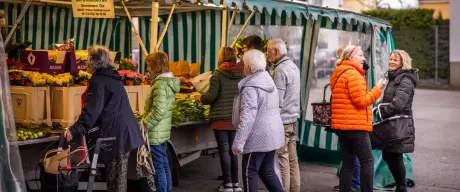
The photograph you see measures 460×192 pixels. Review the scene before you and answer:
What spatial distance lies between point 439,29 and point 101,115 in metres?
22.6

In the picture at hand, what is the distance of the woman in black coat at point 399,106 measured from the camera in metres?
8.00

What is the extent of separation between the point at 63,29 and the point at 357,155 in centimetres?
723

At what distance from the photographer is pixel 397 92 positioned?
8023 millimetres

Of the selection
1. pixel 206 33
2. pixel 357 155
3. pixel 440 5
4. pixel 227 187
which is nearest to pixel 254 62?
pixel 357 155

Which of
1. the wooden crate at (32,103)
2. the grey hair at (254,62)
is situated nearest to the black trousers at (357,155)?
the grey hair at (254,62)

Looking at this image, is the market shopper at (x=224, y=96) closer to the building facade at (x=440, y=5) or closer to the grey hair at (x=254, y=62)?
the grey hair at (x=254, y=62)

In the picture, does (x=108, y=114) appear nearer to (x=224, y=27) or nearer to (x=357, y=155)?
(x=357, y=155)

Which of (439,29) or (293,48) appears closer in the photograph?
(293,48)

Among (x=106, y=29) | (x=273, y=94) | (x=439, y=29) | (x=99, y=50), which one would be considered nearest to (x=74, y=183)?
(x=99, y=50)

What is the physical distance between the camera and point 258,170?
689cm

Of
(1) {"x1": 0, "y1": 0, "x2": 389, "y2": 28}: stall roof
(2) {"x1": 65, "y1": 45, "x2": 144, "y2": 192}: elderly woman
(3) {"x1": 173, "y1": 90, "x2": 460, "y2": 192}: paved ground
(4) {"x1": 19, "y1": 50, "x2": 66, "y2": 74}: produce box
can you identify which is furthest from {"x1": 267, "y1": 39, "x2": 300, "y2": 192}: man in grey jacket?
(4) {"x1": 19, "y1": 50, "x2": 66, "y2": 74}: produce box

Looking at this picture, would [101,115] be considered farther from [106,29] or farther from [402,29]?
[402,29]

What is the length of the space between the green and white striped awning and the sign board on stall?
373cm

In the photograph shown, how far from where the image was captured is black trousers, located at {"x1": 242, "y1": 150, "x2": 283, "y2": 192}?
683 centimetres
